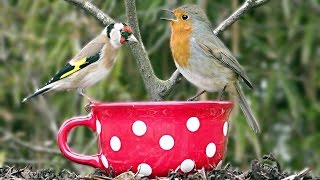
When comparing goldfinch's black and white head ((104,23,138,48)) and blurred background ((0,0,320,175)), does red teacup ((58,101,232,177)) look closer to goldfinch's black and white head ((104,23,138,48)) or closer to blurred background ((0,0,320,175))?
goldfinch's black and white head ((104,23,138,48))

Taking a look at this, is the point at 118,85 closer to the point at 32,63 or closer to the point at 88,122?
the point at 32,63

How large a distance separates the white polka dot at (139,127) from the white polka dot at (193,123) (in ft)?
0.44

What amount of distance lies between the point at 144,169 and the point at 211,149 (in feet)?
0.73

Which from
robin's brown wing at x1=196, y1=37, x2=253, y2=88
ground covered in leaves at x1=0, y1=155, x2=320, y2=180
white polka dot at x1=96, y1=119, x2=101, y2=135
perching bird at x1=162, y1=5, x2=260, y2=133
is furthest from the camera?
robin's brown wing at x1=196, y1=37, x2=253, y2=88

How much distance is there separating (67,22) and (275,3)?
1.69m

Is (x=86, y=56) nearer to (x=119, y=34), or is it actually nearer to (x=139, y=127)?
(x=119, y=34)

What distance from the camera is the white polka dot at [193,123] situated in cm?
252

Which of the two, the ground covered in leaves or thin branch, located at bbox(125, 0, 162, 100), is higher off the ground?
thin branch, located at bbox(125, 0, 162, 100)

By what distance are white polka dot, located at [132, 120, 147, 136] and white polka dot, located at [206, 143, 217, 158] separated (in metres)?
0.21

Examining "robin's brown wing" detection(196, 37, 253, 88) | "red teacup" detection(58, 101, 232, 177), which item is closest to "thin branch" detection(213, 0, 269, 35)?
"robin's brown wing" detection(196, 37, 253, 88)

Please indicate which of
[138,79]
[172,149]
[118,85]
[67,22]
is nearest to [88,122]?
[172,149]

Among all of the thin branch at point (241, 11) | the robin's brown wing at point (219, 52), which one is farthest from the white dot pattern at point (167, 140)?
the robin's brown wing at point (219, 52)

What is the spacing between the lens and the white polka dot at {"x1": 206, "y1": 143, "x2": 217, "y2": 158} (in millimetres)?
2562

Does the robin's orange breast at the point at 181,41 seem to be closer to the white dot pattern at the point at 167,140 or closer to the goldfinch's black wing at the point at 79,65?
the goldfinch's black wing at the point at 79,65
